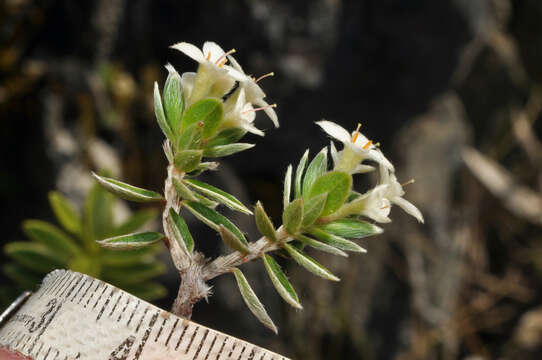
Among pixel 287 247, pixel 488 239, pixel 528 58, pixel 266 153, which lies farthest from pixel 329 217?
pixel 528 58

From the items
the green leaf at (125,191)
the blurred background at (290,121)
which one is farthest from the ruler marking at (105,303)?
the blurred background at (290,121)

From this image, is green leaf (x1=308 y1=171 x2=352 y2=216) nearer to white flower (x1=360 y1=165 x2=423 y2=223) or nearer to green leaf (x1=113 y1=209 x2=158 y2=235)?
white flower (x1=360 y1=165 x2=423 y2=223)

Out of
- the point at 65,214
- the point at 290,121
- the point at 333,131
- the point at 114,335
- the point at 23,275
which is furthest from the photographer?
the point at 290,121

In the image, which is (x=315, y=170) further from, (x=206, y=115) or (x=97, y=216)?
(x=97, y=216)

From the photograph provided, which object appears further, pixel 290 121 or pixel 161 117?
pixel 290 121

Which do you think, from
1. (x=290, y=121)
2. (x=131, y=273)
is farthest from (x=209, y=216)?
(x=290, y=121)

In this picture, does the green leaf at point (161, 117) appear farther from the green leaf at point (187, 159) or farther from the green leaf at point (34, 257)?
the green leaf at point (34, 257)

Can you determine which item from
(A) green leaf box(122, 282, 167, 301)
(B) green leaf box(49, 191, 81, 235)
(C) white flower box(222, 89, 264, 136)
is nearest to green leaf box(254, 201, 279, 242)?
(C) white flower box(222, 89, 264, 136)
